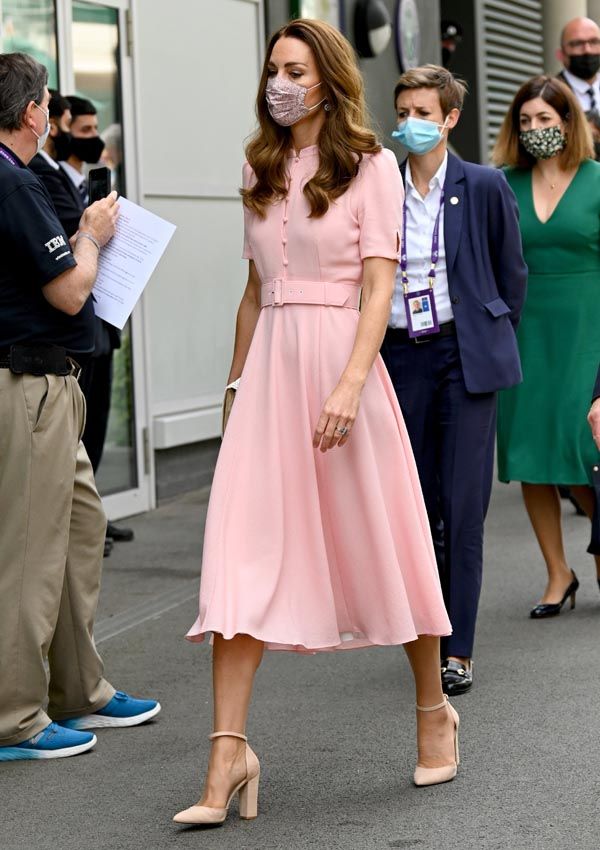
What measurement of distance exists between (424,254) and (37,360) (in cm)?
144

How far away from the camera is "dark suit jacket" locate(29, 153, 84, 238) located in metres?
6.91

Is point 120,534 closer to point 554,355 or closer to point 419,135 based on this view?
point 554,355

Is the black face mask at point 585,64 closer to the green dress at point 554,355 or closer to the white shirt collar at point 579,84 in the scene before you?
the white shirt collar at point 579,84

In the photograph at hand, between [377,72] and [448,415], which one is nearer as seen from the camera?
[448,415]

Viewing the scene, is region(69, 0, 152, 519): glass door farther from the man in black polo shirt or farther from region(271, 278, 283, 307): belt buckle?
region(271, 278, 283, 307): belt buckle

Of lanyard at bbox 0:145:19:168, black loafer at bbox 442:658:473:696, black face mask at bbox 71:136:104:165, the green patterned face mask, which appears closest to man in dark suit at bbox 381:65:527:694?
black loafer at bbox 442:658:473:696

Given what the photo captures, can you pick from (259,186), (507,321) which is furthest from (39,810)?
(507,321)

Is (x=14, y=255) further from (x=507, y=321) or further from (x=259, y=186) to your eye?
(x=507, y=321)

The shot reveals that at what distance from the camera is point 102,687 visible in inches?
201

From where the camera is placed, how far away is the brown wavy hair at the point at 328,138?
13.8 feet

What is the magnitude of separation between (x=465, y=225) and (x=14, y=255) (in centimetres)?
161

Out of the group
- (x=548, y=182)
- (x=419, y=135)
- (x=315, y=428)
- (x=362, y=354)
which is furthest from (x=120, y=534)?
(x=362, y=354)

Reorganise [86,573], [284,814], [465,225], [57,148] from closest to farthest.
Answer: [284,814] < [86,573] < [465,225] < [57,148]

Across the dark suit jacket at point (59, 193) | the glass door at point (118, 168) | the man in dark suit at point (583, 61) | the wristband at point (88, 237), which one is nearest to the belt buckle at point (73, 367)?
the wristband at point (88, 237)
